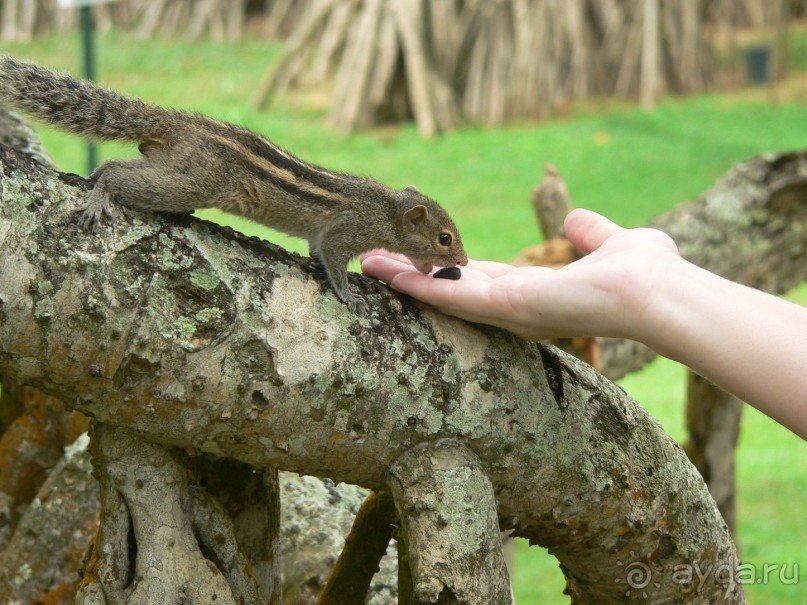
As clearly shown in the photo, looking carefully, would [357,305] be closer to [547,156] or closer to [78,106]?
[78,106]

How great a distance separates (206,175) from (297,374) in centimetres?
62

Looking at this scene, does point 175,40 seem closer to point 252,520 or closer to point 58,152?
point 58,152

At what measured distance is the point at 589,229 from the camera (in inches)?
97.7

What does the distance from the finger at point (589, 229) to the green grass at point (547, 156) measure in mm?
3582

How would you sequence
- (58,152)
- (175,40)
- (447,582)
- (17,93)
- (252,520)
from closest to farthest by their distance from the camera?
(447,582), (17,93), (252,520), (58,152), (175,40)

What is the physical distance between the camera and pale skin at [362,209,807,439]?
2.08 m

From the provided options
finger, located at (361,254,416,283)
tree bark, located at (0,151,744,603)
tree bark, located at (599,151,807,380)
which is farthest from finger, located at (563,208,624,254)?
tree bark, located at (599,151,807,380)

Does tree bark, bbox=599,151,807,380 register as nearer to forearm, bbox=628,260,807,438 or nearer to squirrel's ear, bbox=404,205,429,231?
squirrel's ear, bbox=404,205,429,231

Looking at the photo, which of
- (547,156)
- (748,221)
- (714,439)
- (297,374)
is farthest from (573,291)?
(547,156)

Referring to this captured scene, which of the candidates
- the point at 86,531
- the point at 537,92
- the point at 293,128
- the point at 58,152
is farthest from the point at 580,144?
the point at 86,531

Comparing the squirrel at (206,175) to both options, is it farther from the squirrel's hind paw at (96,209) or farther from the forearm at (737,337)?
the forearm at (737,337)

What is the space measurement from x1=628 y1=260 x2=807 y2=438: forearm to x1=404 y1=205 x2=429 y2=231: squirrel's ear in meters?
1.15

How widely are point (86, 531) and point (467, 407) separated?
134 centimetres

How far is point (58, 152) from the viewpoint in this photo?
777 centimetres
